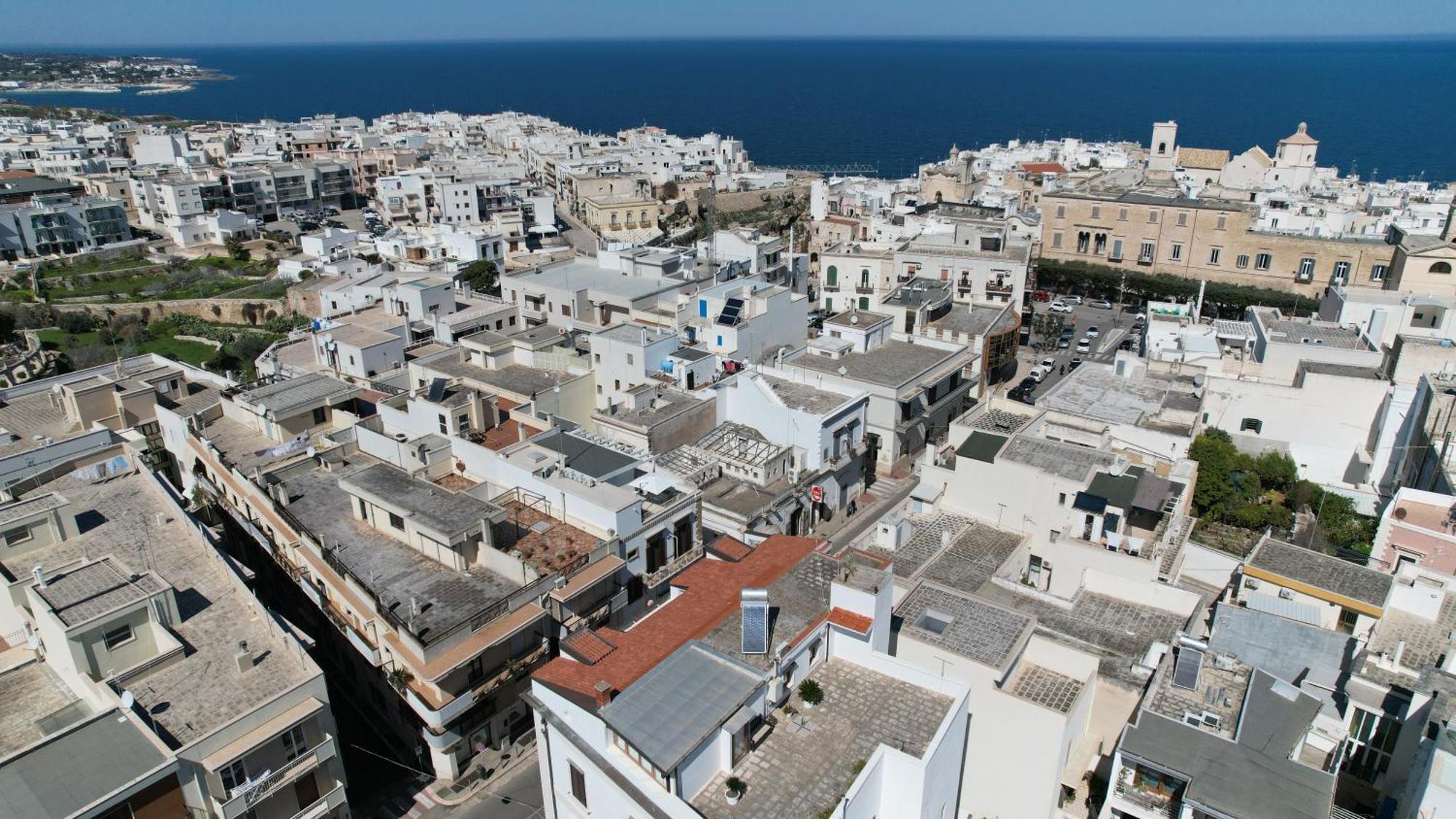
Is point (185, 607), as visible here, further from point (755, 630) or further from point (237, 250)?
point (237, 250)

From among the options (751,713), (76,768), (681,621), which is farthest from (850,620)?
(76,768)

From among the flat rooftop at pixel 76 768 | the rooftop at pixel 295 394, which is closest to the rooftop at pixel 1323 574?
the flat rooftop at pixel 76 768

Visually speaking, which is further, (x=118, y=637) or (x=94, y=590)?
(x=94, y=590)

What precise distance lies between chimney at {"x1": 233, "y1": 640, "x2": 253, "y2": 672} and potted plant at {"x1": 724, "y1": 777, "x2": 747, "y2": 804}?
37.0 ft

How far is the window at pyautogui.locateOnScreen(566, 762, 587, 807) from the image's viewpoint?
15.8m

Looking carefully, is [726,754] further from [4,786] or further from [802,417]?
[802,417]

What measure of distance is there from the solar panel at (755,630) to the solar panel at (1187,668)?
9.73 m

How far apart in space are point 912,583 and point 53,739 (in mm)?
18351

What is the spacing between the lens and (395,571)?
914 inches

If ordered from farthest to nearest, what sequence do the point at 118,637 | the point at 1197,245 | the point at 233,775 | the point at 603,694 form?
1. the point at 1197,245
2. the point at 118,637
3. the point at 233,775
4. the point at 603,694

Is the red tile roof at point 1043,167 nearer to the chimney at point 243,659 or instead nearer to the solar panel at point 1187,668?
the solar panel at point 1187,668

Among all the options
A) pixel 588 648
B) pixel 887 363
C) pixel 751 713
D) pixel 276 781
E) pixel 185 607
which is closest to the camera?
pixel 751 713

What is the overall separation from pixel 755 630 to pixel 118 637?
45.8 feet

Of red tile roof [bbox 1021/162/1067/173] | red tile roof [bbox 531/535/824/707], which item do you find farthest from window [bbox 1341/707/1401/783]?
red tile roof [bbox 1021/162/1067/173]
